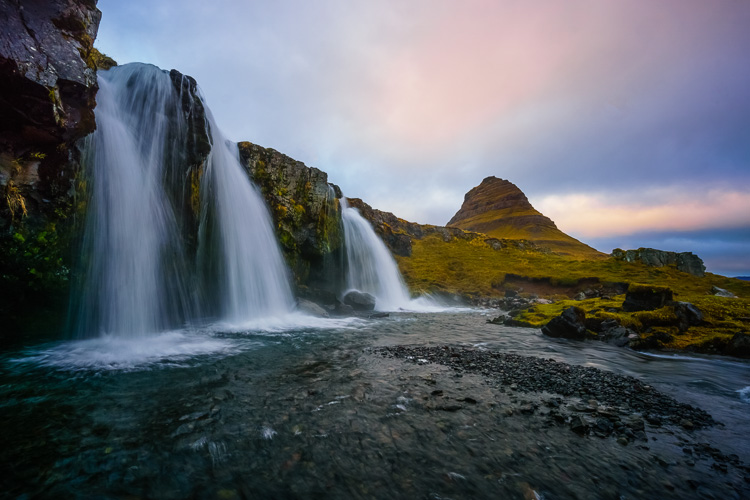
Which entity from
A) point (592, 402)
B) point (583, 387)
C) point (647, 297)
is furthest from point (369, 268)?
point (592, 402)

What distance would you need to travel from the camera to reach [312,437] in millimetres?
5488

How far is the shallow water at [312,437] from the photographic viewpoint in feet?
14.0

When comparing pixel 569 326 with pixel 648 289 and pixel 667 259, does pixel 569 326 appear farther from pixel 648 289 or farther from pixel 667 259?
pixel 667 259

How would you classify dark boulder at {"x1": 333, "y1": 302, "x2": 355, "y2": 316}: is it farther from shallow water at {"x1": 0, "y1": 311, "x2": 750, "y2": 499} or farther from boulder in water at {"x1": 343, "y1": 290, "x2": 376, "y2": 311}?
shallow water at {"x1": 0, "y1": 311, "x2": 750, "y2": 499}

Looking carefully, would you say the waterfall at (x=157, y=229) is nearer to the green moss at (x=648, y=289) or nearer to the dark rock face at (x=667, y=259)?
the green moss at (x=648, y=289)

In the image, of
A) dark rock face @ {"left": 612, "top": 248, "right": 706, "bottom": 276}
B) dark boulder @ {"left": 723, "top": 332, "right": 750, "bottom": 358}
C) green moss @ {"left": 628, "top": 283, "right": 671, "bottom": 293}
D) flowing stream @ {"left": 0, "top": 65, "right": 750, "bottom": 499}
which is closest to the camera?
flowing stream @ {"left": 0, "top": 65, "right": 750, "bottom": 499}

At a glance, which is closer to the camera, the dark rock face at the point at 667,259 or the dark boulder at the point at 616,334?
the dark boulder at the point at 616,334

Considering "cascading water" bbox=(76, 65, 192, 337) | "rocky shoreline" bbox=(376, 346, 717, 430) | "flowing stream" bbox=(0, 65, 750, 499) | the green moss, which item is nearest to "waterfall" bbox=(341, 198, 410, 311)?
"flowing stream" bbox=(0, 65, 750, 499)

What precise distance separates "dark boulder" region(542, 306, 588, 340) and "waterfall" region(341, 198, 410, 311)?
21.3m

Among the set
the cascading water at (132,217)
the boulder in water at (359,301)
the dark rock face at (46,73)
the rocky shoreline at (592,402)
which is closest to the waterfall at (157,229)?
the cascading water at (132,217)

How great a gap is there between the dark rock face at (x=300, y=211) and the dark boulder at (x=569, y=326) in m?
21.2

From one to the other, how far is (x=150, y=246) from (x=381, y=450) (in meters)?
16.2

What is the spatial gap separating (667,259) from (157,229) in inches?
3194

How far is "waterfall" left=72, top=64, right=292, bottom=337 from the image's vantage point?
13273mm
